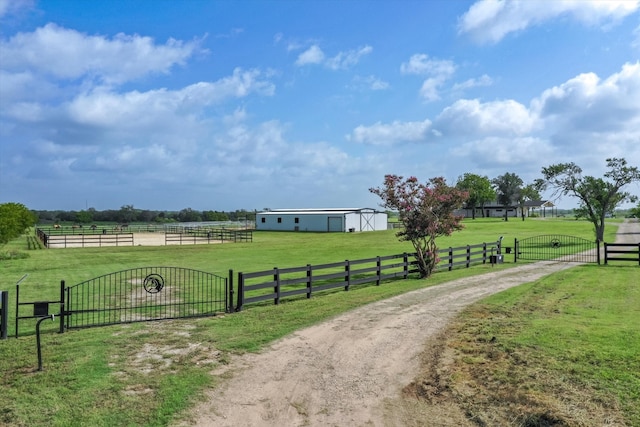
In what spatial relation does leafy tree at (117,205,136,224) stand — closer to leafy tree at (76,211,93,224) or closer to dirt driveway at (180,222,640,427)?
leafy tree at (76,211,93,224)

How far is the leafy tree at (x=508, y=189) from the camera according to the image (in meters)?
110

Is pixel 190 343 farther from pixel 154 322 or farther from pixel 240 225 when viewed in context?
pixel 240 225

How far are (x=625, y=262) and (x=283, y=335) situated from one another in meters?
21.2

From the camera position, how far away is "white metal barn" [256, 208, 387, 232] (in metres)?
59.8

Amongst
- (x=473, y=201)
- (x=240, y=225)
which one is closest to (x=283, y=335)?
(x=240, y=225)

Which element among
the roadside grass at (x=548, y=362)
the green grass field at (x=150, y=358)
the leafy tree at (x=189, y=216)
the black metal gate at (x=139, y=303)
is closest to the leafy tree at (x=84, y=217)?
the leafy tree at (x=189, y=216)

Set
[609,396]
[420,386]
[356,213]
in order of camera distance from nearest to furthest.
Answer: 1. [609,396]
2. [420,386]
3. [356,213]

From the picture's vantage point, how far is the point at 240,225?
273ft

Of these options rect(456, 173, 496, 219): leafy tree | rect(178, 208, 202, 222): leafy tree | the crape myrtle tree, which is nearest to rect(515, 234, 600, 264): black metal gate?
the crape myrtle tree

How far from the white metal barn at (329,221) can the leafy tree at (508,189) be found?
187 ft

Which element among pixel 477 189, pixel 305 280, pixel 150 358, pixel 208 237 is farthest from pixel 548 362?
pixel 477 189

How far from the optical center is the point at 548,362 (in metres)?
7.09

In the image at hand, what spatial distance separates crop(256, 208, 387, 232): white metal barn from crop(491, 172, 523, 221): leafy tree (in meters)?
57.0

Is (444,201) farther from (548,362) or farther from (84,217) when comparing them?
(84,217)
